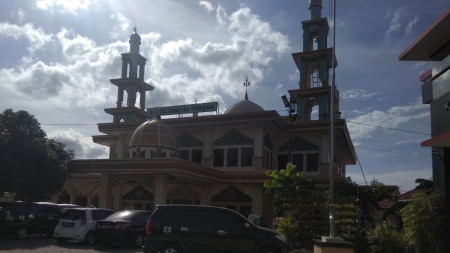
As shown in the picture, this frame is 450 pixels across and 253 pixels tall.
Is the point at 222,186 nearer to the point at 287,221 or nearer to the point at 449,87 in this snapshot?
the point at 287,221

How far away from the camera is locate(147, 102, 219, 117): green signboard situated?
30.7 m

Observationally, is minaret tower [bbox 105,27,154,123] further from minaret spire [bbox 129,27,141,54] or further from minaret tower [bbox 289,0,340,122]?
minaret tower [bbox 289,0,340,122]

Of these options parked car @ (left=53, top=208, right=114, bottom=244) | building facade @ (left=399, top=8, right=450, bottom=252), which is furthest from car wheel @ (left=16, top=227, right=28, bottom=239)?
building facade @ (left=399, top=8, right=450, bottom=252)

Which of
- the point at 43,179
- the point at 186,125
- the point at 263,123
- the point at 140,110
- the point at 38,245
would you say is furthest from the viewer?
the point at 140,110

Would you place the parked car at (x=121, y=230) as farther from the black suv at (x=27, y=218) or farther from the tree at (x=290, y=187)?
the tree at (x=290, y=187)

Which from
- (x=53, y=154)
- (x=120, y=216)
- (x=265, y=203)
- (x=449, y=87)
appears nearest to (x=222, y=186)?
(x=265, y=203)

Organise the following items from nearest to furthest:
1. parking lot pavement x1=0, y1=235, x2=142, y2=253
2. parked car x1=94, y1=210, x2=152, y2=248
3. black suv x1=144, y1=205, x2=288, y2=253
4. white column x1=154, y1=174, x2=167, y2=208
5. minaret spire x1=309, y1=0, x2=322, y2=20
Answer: black suv x1=144, y1=205, x2=288, y2=253 < parking lot pavement x1=0, y1=235, x2=142, y2=253 < parked car x1=94, y1=210, x2=152, y2=248 < white column x1=154, y1=174, x2=167, y2=208 < minaret spire x1=309, y1=0, x2=322, y2=20

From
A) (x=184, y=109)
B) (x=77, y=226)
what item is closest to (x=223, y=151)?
(x=184, y=109)

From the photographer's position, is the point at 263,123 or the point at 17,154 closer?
the point at 17,154

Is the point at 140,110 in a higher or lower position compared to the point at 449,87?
higher

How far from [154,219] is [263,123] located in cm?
1596

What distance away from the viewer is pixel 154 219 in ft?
40.2

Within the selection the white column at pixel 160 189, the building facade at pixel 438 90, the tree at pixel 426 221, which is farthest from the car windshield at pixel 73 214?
the building facade at pixel 438 90

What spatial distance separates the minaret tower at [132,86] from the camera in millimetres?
37750
